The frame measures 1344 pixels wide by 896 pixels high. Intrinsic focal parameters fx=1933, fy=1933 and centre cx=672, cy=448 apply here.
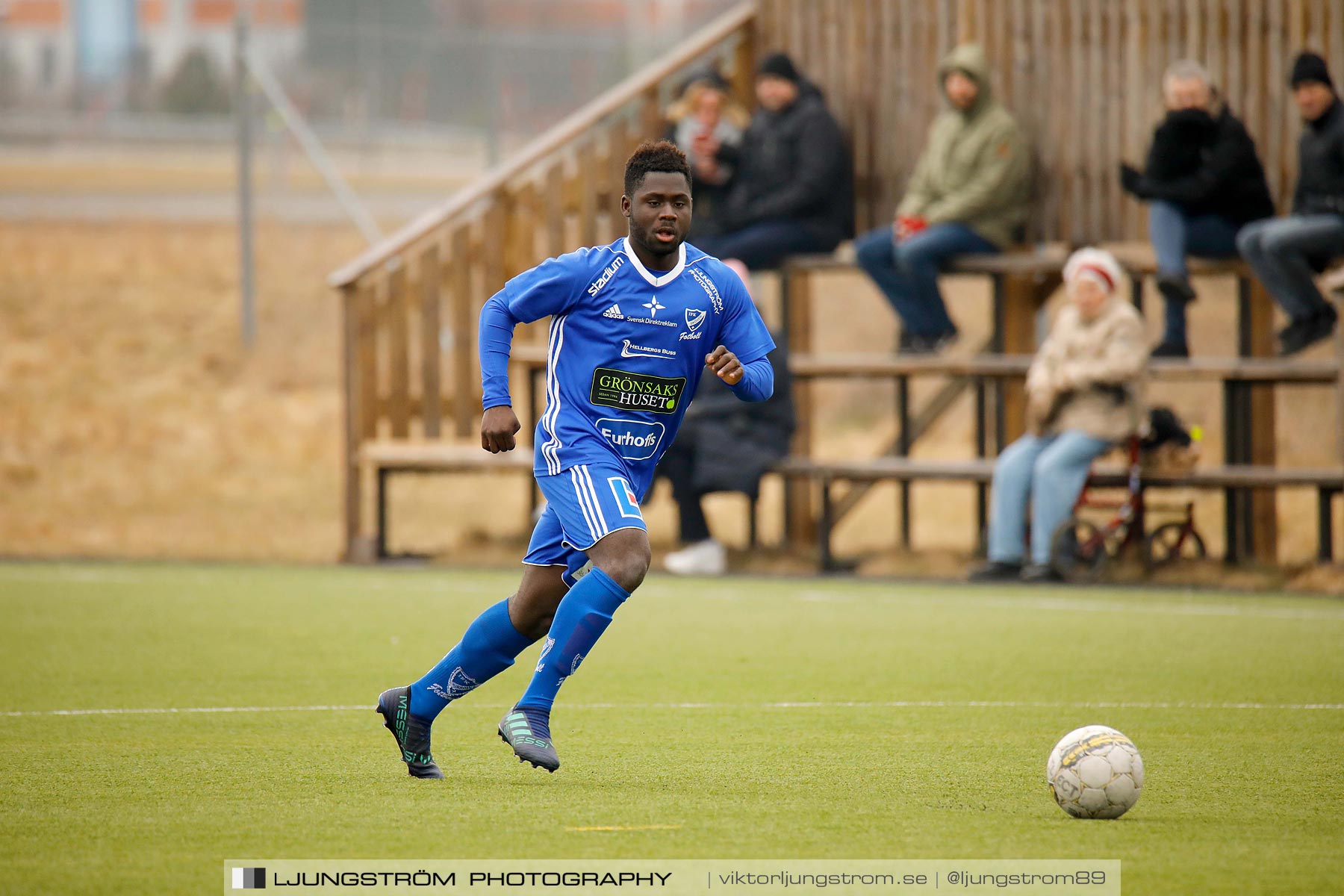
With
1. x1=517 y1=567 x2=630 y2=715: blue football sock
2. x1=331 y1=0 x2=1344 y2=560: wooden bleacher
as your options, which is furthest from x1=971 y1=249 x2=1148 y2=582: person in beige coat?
x1=517 y1=567 x2=630 y2=715: blue football sock

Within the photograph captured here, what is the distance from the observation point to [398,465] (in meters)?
13.8

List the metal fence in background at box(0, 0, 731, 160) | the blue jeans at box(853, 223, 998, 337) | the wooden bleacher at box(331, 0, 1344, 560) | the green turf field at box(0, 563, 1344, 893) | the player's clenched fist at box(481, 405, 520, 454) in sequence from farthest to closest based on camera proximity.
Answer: the metal fence in background at box(0, 0, 731, 160) → the wooden bleacher at box(331, 0, 1344, 560) → the blue jeans at box(853, 223, 998, 337) → the player's clenched fist at box(481, 405, 520, 454) → the green turf field at box(0, 563, 1344, 893)

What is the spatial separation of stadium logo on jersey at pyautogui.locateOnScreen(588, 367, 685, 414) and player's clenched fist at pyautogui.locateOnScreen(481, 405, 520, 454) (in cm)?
31

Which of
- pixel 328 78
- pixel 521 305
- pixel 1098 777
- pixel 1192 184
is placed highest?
pixel 328 78

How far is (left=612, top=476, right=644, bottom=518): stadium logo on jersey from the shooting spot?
561 centimetres

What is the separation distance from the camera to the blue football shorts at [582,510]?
18.3 ft

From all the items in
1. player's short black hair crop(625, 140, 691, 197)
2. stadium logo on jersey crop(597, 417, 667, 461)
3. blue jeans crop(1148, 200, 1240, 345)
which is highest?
blue jeans crop(1148, 200, 1240, 345)


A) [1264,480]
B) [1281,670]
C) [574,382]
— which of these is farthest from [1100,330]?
[574,382]

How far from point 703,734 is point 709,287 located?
5.07 feet

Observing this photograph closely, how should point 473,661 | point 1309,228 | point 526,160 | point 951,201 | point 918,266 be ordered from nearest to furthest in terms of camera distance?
point 473,661, point 1309,228, point 918,266, point 951,201, point 526,160

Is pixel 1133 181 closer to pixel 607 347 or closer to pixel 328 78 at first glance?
pixel 607 347

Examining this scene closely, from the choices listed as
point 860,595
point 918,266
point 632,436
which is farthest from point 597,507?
point 918,266

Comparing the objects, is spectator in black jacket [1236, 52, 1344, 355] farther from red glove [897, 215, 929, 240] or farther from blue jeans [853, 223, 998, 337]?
red glove [897, 215, 929, 240]

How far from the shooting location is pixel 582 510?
560 centimetres
